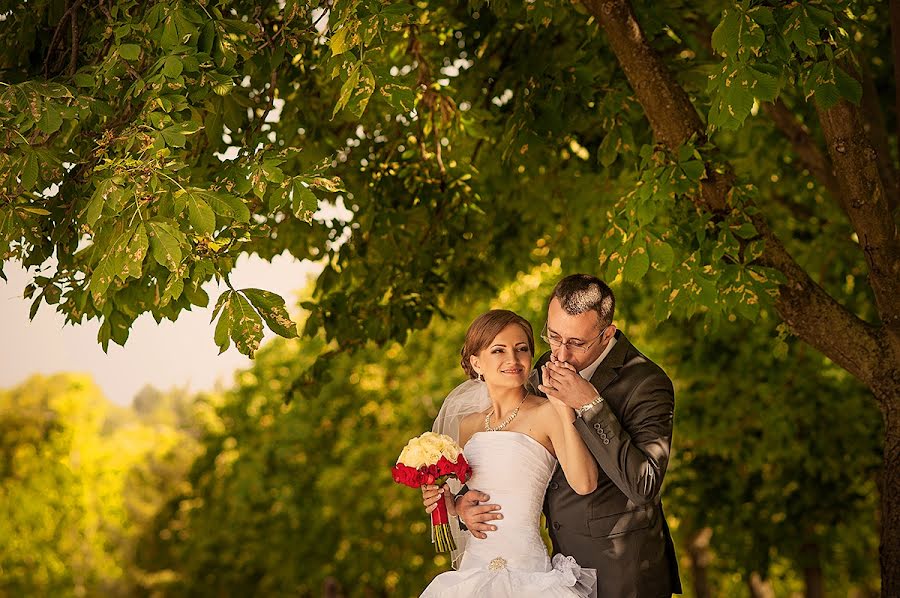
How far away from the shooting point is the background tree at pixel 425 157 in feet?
15.9

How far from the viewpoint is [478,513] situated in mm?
5031

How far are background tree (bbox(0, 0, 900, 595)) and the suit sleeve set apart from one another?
1304 millimetres

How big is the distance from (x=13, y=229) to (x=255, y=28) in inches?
58.8

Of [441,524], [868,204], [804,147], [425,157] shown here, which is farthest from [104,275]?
[804,147]

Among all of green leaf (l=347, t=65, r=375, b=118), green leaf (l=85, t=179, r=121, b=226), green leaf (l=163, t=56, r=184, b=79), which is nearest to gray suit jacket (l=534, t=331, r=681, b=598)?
green leaf (l=347, t=65, r=375, b=118)

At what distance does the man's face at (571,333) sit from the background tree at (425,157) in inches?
43.5

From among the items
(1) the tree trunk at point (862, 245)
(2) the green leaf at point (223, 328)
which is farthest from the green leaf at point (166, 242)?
(1) the tree trunk at point (862, 245)

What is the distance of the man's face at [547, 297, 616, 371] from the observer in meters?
4.65

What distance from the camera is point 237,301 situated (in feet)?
15.4

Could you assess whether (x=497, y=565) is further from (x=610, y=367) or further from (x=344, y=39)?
(x=344, y=39)

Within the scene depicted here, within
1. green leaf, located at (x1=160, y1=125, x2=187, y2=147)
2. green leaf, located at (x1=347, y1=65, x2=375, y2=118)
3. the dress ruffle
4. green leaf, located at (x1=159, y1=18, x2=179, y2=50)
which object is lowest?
the dress ruffle

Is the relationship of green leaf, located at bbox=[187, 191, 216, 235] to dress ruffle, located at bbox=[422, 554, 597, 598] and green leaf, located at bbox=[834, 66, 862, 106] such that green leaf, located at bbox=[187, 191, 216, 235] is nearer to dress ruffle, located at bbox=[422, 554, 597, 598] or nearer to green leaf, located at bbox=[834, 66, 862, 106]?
dress ruffle, located at bbox=[422, 554, 597, 598]

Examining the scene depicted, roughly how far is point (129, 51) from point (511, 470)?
8.43 ft

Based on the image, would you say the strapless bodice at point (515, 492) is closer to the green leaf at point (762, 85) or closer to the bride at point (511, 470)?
the bride at point (511, 470)
